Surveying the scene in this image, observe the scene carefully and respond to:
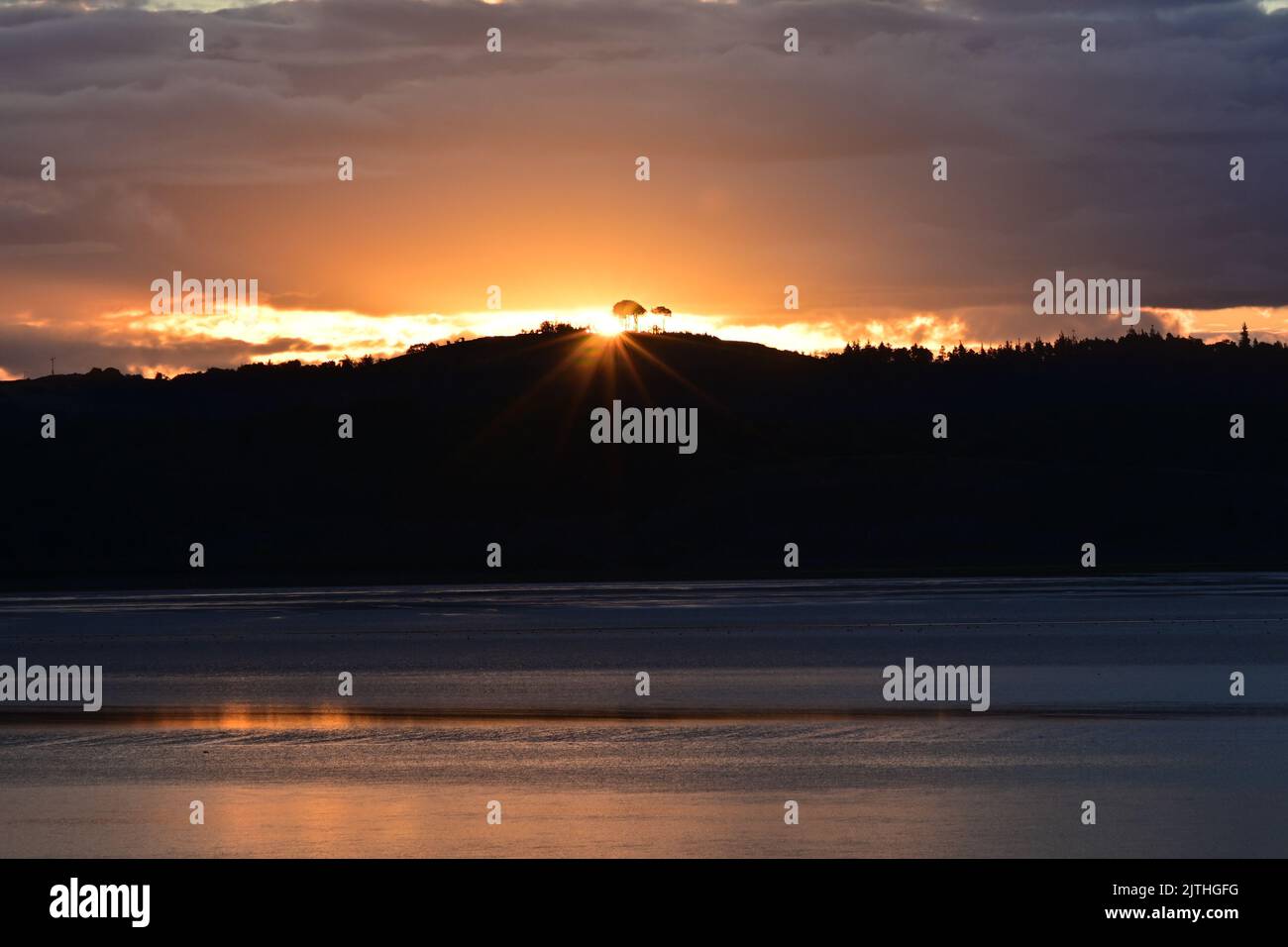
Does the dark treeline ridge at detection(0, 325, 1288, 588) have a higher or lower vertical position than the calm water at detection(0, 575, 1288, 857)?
higher

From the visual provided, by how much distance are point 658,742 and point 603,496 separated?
9637 cm

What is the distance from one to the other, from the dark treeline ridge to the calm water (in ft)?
121

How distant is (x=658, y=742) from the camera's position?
22.6 meters

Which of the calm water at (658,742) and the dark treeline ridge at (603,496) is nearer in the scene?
the calm water at (658,742)

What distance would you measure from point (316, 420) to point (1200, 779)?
418 ft

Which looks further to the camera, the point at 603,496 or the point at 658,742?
the point at 603,496

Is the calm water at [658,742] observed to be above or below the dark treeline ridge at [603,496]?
below

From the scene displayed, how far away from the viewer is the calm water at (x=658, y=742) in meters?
16.8

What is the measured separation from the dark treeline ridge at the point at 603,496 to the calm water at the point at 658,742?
3674 cm

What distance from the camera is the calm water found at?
16.8 m

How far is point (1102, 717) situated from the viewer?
79.6 ft

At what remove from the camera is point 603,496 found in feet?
390

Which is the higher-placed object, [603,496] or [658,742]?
[603,496]
